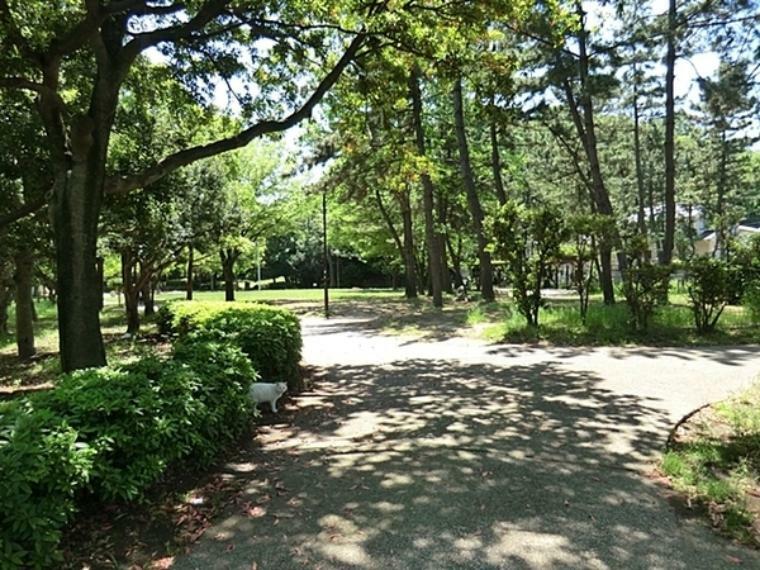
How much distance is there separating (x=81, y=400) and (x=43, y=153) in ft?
21.4

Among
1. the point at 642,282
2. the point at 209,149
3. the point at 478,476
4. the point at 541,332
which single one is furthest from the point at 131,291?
the point at 478,476

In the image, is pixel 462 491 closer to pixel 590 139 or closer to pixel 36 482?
pixel 36 482

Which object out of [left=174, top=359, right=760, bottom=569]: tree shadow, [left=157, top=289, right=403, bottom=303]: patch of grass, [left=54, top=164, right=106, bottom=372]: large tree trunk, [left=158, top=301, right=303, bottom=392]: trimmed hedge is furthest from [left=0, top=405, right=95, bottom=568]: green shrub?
[left=157, top=289, right=403, bottom=303]: patch of grass

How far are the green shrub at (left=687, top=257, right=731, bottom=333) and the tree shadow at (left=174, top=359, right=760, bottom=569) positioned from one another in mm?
4392

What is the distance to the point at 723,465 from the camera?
12.9ft

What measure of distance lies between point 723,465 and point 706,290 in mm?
6431

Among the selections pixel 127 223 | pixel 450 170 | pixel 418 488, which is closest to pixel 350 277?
pixel 450 170

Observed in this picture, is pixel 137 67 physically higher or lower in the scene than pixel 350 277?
higher

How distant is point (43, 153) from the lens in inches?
322

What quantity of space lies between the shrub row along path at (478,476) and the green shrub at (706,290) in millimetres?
2224

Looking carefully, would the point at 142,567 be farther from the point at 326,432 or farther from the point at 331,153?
the point at 331,153

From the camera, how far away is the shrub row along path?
282 centimetres

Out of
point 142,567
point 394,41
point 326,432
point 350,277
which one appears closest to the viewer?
point 142,567

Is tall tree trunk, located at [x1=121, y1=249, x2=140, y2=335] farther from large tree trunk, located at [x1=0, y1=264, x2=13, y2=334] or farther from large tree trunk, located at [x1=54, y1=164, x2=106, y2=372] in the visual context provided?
large tree trunk, located at [x1=54, y1=164, x2=106, y2=372]
